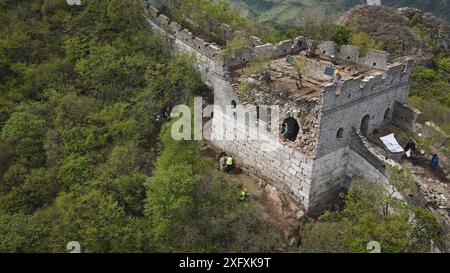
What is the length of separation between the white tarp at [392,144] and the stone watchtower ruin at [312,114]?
0.87 metres

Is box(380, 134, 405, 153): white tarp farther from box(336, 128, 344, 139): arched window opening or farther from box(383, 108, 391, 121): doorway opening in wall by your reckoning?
box(336, 128, 344, 139): arched window opening

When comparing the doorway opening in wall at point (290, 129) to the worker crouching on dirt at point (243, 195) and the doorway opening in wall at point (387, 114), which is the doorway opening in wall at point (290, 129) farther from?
the doorway opening in wall at point (387, 114)

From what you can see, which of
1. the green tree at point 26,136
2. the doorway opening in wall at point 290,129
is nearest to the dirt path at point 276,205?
the doorway opening in wall at point 290,129

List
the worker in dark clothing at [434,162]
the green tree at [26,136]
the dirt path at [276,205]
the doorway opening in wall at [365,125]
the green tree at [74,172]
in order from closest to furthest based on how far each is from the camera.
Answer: the dirt path at [276,205]
the worker in dark clothing at [434,162]
the doorway opening in wall at [365,125]
the green tree at [74,172]
the green tree at [26,136]

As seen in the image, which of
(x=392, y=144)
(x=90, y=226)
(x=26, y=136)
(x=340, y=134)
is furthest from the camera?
(x=26, y=136)

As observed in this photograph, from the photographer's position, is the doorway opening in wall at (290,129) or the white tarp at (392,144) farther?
the doorway opening in wall at (290,129)

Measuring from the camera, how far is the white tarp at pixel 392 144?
17.8 m

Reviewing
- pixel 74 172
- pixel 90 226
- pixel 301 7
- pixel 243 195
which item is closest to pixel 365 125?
pixel 243 195

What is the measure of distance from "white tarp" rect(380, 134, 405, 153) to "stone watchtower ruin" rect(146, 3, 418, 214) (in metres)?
0.87

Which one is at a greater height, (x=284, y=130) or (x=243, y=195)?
(x=284, y=130)

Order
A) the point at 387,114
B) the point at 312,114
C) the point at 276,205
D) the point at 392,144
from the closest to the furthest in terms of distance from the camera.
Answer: the point at 312,114 < the point at 392,144 < the point at 276,205 < the point at 387,114

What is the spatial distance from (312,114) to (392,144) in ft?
13.6

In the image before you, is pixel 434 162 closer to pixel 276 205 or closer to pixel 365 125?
pixel 365 125

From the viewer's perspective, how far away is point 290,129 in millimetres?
18453
